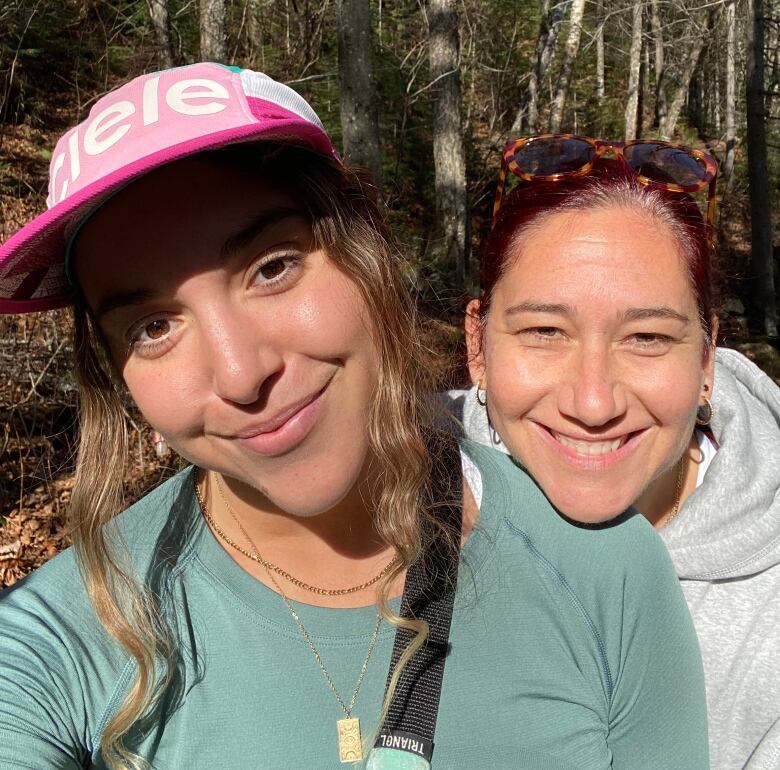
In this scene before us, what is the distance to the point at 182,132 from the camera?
3.94ft

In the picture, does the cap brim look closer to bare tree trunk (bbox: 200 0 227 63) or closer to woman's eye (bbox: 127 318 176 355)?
woman's eye (bbox: 127 318 176 355)

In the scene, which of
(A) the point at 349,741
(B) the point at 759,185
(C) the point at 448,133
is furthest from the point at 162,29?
(B) the point at 759,185

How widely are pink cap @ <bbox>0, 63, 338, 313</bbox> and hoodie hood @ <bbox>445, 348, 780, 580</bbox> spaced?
1.30 m

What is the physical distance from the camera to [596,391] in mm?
1790

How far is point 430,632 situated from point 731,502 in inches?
44.7

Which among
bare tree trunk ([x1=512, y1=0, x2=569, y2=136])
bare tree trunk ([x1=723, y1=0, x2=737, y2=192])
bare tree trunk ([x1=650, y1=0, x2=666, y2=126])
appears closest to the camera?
A: bare tree trunk ([x1=512, y1=0, x2=569, y2=136])

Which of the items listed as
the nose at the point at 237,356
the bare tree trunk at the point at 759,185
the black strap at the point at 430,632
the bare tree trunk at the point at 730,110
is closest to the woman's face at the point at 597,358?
the black strap at the point at 430,632

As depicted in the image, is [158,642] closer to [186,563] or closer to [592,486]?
[186,563]

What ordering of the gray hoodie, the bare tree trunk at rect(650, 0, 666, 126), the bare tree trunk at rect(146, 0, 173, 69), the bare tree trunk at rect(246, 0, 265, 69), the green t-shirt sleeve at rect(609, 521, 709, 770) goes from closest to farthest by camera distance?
the green t-shirt sleeve at rect(609, 521, 709, 770) < the gray hoodie < the bare tree trunk at rect(146, 0, 173, 69) < the bare tree trunk at rect(246, 0, 265, 69) < the bare tree trunk at rect(650, 0, 666, 126)

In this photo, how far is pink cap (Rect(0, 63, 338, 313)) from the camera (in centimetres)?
118

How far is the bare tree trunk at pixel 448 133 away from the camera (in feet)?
31.0

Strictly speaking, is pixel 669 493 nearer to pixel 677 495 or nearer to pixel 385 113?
pixel 677 495

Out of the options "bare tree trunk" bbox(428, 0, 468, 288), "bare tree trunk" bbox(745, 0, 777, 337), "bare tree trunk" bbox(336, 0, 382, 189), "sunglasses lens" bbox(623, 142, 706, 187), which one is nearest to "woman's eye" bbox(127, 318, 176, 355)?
"sunglasses lens" bbox(623, 142, 706, 187)

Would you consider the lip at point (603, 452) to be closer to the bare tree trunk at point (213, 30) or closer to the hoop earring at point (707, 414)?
the hoop earring at point (707, 414)
